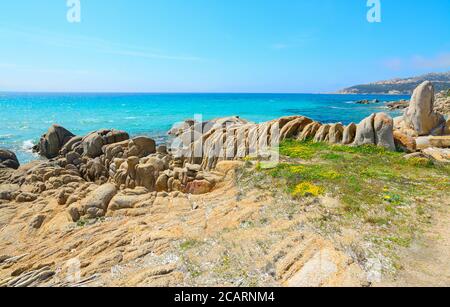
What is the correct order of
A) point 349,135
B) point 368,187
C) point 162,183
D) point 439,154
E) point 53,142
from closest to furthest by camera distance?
point 368,187, point 162,183, point 439,154, point 349,135, point 53,142

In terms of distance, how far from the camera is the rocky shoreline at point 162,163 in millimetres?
16453

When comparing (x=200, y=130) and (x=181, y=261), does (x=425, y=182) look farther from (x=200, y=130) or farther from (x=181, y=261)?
(x=200, y=130)

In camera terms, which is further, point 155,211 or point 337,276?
point 155,211

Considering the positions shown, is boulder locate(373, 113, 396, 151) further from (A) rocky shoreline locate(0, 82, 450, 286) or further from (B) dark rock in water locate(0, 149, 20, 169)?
(B) dark rock in water locate(0, 149, 20, 169)

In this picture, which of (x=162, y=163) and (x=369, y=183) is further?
(x=162, y=163)

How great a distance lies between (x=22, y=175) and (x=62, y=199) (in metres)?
9.67

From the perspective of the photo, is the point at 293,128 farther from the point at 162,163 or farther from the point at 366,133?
the point at 162,163

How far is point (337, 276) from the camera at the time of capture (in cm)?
833

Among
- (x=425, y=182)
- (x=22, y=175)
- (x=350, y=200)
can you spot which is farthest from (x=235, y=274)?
(x=22, y=175)

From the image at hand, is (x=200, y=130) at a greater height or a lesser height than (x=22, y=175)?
greater

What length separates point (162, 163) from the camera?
21000 mm

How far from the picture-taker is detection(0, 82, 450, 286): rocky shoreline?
16453mm

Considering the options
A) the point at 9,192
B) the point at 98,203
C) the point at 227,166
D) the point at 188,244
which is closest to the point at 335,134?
the point at 227,166

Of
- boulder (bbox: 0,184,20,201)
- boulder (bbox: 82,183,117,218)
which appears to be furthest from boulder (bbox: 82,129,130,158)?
boulder (bbox: 82,183,117,218)
